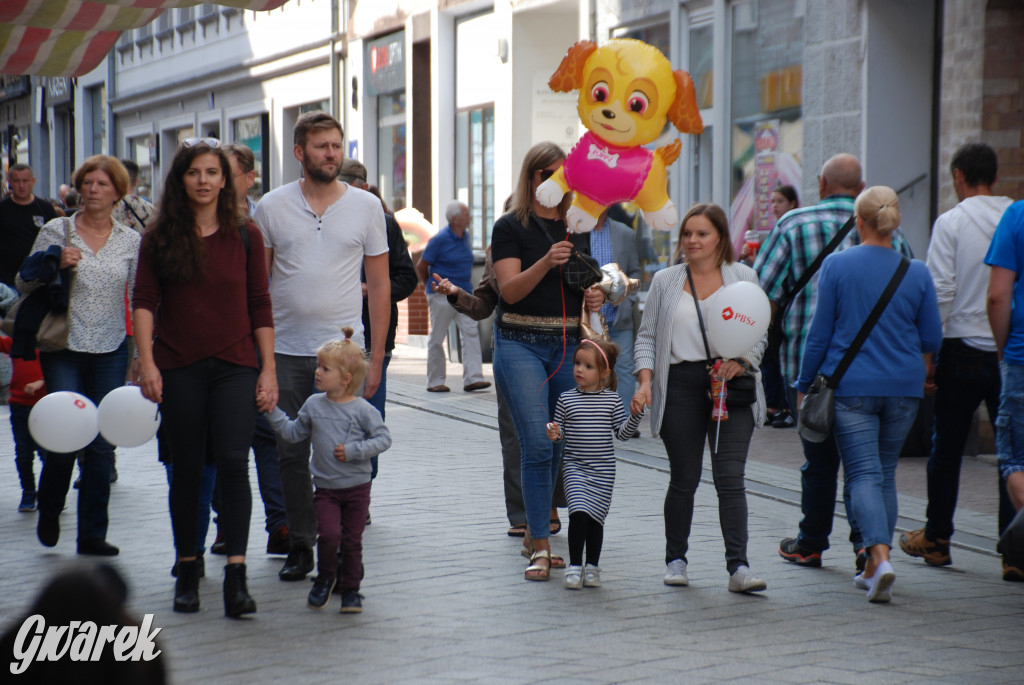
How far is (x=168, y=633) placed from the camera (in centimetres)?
505

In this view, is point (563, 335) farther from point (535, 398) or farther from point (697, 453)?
point (697, 453)

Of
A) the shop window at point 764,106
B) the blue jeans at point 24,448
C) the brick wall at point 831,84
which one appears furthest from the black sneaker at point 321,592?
the shop window at point 764,106

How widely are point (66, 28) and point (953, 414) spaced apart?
4.61m

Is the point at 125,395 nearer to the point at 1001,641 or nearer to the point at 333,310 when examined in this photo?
the point at 333,310

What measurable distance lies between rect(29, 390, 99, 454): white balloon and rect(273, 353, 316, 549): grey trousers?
934 millimetres

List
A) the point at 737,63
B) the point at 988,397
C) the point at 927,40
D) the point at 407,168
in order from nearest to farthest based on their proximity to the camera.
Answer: the point at 988,397
the point at 927,40
the point at 737,63
the point at 407,168

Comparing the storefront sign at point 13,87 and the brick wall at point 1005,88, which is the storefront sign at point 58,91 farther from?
the brick wall at point 1005,88

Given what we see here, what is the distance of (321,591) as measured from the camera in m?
5.47

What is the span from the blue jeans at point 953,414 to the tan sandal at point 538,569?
1959 millimetres

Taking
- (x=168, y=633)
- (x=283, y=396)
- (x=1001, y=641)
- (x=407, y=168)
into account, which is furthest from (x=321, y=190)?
(x=407, y=168)

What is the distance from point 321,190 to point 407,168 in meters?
18.0

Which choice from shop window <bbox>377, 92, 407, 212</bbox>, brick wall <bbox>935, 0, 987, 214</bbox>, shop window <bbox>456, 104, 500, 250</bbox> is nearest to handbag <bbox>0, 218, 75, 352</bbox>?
brick wall <bbox>935, 0, 987, 214</bbox>

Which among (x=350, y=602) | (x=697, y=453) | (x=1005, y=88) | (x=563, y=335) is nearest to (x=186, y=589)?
(x=350, y=602)

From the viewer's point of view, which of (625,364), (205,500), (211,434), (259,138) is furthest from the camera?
(259,138)
